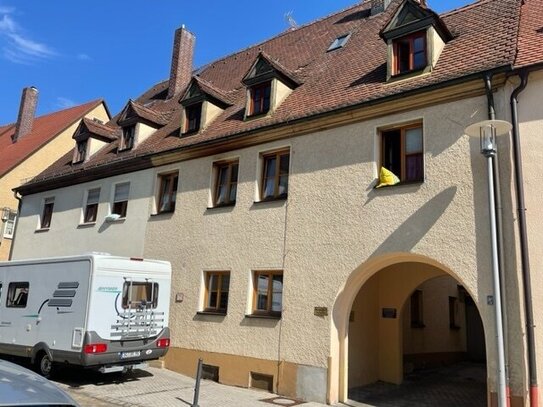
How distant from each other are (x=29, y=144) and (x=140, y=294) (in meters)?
18.3

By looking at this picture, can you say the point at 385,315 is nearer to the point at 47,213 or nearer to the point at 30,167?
the point at 47,213

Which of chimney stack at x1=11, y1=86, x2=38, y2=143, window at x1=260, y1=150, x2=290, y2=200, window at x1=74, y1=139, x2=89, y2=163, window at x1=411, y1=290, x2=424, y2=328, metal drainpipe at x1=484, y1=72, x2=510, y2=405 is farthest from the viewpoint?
chimney stack at x1=11, y1=86, x2=38, y2=143

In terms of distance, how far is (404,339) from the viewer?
1527 centimetres

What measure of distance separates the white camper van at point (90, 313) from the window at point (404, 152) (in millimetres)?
6279

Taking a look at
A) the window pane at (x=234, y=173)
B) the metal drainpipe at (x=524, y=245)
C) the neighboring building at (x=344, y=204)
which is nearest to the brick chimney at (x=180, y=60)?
the neighboring building at (x=344, y=204)

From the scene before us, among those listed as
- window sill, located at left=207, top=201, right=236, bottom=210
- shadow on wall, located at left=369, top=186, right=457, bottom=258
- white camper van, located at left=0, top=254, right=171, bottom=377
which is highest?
window sill, located at left=207, top=201, right=236, bottom=210

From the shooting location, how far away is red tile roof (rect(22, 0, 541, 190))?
11172 mm

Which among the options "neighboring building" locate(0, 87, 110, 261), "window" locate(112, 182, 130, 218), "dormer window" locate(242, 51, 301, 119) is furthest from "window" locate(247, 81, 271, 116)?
"neighboring building" locate(0, 87, 110, 261)

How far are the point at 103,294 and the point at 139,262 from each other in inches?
49.3

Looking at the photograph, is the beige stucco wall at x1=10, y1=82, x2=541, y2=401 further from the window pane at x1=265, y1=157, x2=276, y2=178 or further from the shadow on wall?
the window pane at x1=265, y1=157, x2=276, y2=178

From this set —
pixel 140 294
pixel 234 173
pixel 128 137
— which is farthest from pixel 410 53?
pixel 128 137

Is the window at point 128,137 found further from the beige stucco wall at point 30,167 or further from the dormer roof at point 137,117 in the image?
the beige stucco wall at point 30,167

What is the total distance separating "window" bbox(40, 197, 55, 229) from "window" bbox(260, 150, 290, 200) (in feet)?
34.6

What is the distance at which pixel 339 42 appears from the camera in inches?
658
